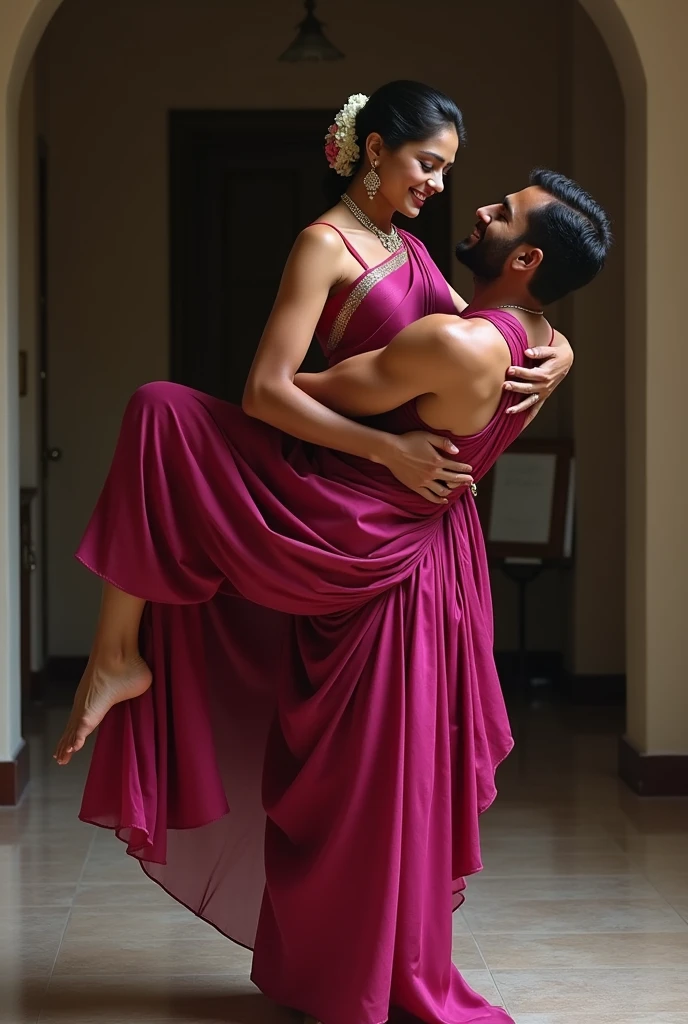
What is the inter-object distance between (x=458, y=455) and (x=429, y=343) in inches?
10.3

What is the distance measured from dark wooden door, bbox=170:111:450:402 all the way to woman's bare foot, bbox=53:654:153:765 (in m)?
4.11

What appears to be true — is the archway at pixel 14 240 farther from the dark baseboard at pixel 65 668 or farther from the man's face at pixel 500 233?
the dark baseboard at pixel 65 668

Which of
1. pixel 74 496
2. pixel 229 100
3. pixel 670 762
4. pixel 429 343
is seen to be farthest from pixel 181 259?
pixel 429 343

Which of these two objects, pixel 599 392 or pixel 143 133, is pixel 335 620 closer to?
pixel 599 392

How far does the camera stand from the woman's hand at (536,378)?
8.22 ft

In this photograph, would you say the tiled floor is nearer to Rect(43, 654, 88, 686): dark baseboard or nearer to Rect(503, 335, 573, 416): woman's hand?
Rect(503, 335, 573, 416): woman's hand

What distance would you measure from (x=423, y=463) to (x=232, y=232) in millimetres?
4502

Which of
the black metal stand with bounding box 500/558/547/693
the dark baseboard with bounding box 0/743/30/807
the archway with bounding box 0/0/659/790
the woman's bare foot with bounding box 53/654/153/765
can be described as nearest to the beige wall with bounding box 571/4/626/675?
the black metal stand with bounding box 500/558/547/693

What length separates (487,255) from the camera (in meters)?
2.56

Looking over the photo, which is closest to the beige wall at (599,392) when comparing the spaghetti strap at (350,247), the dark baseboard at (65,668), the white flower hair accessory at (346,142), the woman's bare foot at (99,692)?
the dark baseboard at (65,668)

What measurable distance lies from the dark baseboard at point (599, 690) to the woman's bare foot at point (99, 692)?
384 centimetres

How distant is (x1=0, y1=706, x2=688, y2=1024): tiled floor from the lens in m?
2.85

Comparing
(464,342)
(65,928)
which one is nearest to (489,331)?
(464,342)

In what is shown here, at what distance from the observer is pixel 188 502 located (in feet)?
8.49
